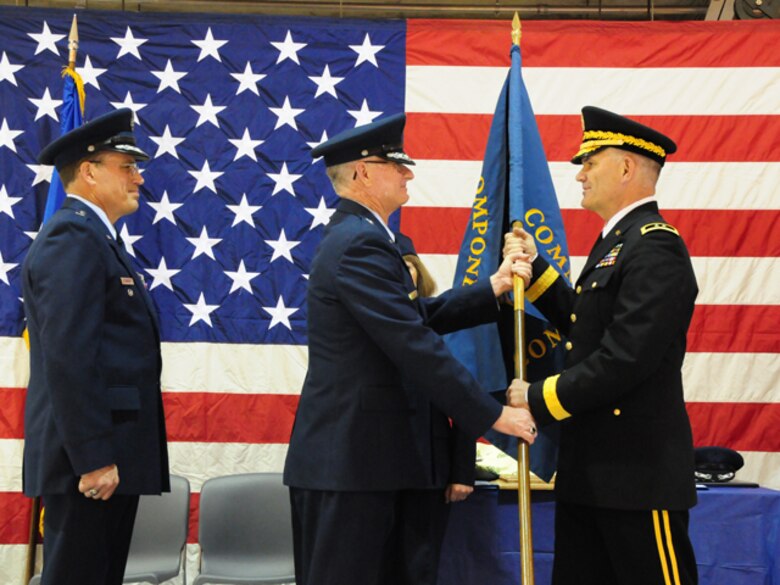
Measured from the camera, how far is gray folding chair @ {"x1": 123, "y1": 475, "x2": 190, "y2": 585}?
409 cm

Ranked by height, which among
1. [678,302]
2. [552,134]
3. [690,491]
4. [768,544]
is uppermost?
[552,134]

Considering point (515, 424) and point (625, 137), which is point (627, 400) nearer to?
point (515, 424)

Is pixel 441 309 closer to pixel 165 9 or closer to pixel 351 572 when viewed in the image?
pixel 351 572

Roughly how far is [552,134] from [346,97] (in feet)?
3.88

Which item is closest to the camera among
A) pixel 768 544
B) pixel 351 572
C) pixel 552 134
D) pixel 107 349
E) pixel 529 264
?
pixel 351 572

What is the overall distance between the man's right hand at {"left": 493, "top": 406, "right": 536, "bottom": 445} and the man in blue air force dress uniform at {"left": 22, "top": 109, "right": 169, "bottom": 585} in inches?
42.2

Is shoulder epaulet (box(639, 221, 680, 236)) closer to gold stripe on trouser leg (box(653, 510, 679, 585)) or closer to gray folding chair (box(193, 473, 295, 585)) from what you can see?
gold stripe on trouser leg (box(653, 510, 679, 585))

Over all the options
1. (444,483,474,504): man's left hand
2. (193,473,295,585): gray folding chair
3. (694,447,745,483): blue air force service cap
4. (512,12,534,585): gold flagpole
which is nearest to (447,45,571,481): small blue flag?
(512,12,534,585): gold flagpole

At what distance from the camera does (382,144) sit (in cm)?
281

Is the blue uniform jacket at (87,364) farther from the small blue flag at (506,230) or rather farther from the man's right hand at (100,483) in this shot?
the small blue flag at (506,230)

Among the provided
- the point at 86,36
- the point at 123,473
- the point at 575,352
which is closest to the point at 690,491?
the point at 575,352

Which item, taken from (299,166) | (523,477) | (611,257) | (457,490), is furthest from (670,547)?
(299,166)

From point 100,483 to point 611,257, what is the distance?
65.1 inches

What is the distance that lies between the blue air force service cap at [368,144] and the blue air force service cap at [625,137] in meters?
0.63
